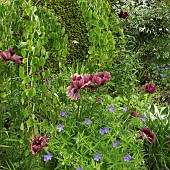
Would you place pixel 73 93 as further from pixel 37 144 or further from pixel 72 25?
pixel 72 25

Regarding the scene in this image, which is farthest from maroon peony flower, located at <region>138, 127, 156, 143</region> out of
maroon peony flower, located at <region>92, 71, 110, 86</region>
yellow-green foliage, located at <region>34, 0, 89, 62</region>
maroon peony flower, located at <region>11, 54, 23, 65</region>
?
yellow-green foliage, located at <region>34, 0, 89, 62</region>

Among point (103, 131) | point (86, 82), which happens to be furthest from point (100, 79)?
point (103, 131)

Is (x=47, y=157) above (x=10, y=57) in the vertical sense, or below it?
below

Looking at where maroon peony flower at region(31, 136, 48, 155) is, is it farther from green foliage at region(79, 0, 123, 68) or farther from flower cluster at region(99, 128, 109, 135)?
green foliage at region(79, 0, 123, 68)

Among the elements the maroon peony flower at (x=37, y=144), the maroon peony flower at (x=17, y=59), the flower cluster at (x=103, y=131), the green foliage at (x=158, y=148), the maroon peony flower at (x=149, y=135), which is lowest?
the green foliage at (x=158, y=148)

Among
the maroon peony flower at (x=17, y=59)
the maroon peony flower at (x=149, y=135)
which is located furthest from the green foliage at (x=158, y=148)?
the maroon peony flower at (x=17, y=59)

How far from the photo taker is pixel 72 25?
5488 millimetres

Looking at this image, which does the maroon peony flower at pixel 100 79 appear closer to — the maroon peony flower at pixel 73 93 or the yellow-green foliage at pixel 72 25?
the maroon peony flower at pixel 73 93

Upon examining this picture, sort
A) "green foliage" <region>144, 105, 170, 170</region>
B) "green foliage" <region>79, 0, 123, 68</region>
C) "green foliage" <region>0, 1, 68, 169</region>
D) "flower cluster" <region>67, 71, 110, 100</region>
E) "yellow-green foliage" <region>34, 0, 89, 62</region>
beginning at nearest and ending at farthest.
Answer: "green foliage" <region>0, 1, 68, 169</region> < "flower cluster" <region>67, 71, 110, 100</region> < "green foliage" <region>79, 0, 123, 68</region> < "green foliage" <region>144, 105, 170, 170</region> < "yellow-green foliage" <region>34, 0, 89, 62</region>

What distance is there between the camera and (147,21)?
5.28 m

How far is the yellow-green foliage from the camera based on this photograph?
17.8ft

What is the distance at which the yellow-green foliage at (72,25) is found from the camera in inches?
213

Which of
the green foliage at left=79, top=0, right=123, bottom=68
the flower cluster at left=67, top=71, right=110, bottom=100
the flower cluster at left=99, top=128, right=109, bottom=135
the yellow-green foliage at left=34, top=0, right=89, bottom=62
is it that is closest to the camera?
the flower cluster at left=67, top=71, right=110, bottom=100

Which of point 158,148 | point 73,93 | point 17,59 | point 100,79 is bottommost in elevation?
point 158,148
